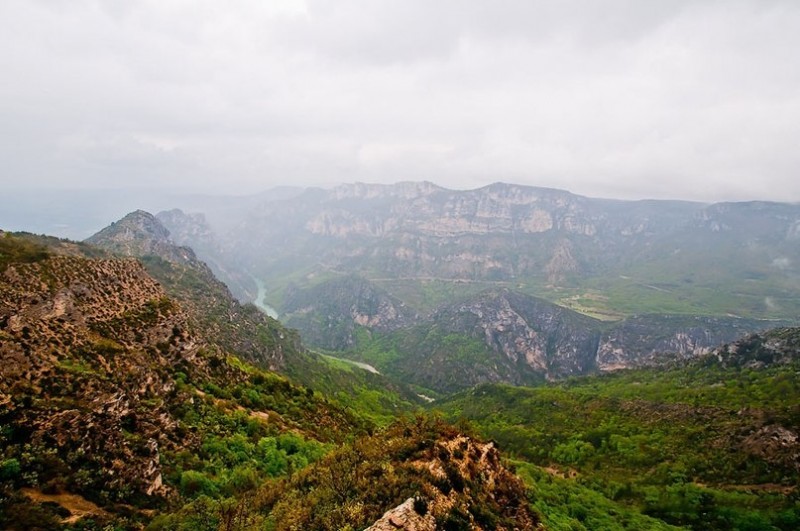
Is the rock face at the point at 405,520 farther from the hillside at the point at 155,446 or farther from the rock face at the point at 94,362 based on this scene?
the rock face at the point at 94,362

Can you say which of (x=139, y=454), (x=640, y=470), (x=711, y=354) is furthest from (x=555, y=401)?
(x=139, y=454)

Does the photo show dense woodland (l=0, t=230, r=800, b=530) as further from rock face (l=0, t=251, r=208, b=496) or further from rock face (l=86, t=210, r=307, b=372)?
rock face (l=86, t=210, r=307, b=372)

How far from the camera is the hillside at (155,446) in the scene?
69.9ft

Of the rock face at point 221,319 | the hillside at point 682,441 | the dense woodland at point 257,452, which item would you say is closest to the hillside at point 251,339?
the rock face at point 221,319

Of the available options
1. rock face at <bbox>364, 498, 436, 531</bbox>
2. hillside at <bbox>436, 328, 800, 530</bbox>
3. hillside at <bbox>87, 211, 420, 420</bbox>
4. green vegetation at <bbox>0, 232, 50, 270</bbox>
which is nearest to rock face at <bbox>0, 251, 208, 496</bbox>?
green vegetation at <bbox>0, 232, 50, 270</bbox>

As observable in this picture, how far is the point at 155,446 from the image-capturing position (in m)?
27.1

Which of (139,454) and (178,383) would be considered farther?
(178,383)

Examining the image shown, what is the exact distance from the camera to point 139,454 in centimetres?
2545

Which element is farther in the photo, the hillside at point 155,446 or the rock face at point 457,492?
the hillside at point 155,446

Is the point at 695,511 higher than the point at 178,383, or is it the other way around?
the point at 178,383

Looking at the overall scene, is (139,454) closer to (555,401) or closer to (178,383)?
(178,383)

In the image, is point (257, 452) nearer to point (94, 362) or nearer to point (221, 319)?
point (94, 362)

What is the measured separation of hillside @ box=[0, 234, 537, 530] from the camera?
21.3 meters

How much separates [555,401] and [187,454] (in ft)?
420
